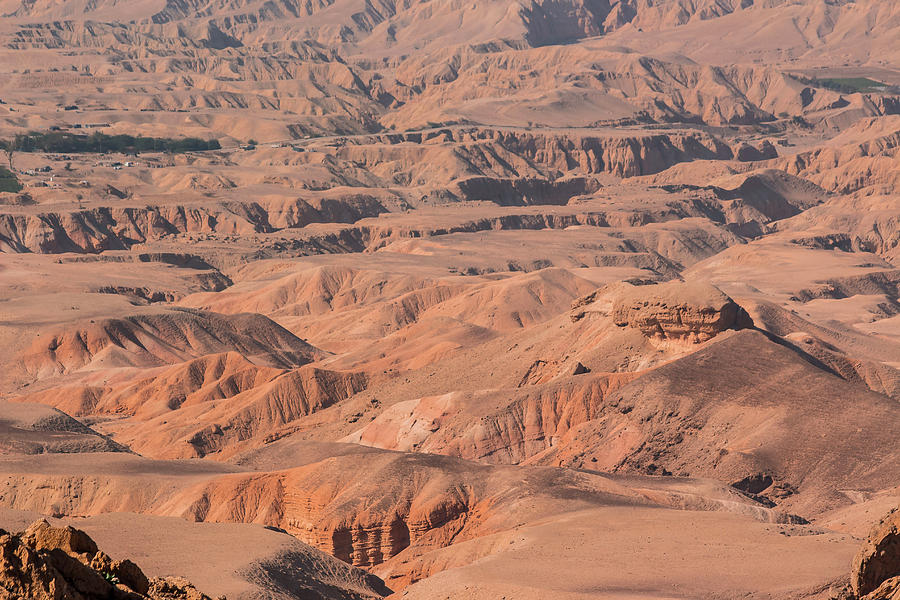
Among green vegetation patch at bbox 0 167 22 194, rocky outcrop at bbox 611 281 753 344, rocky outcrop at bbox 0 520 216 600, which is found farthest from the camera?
green vegetation patch at bbox 0 167 22 194

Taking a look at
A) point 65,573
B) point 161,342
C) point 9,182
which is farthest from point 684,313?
point 9,182

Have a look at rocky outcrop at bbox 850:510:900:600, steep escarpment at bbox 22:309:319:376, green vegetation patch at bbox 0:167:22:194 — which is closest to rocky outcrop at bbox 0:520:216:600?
rocky outcrop at bbox 850:510:900:600

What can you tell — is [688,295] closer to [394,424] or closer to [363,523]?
[394,424]

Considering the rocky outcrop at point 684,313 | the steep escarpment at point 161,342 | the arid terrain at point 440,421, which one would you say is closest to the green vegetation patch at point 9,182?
the arid terrain at point 440,421

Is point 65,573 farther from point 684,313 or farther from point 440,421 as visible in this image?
point 684,313

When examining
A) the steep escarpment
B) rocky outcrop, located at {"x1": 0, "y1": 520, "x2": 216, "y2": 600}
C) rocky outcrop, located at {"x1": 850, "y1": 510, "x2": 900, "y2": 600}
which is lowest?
the steep escarpment

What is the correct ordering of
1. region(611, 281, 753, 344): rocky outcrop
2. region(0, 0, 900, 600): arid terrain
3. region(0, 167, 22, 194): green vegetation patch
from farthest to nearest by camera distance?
region(0, 167, 22, 194): green vegetation patch → region(611, 281, 753, 344): rocky outcrop → region(0, 0, 900, 600): arid terrain

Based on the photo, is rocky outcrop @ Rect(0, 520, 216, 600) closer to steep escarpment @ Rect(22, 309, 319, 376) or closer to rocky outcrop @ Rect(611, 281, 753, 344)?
rocky outcrop @ Rect(611, 281, 753, 344)
